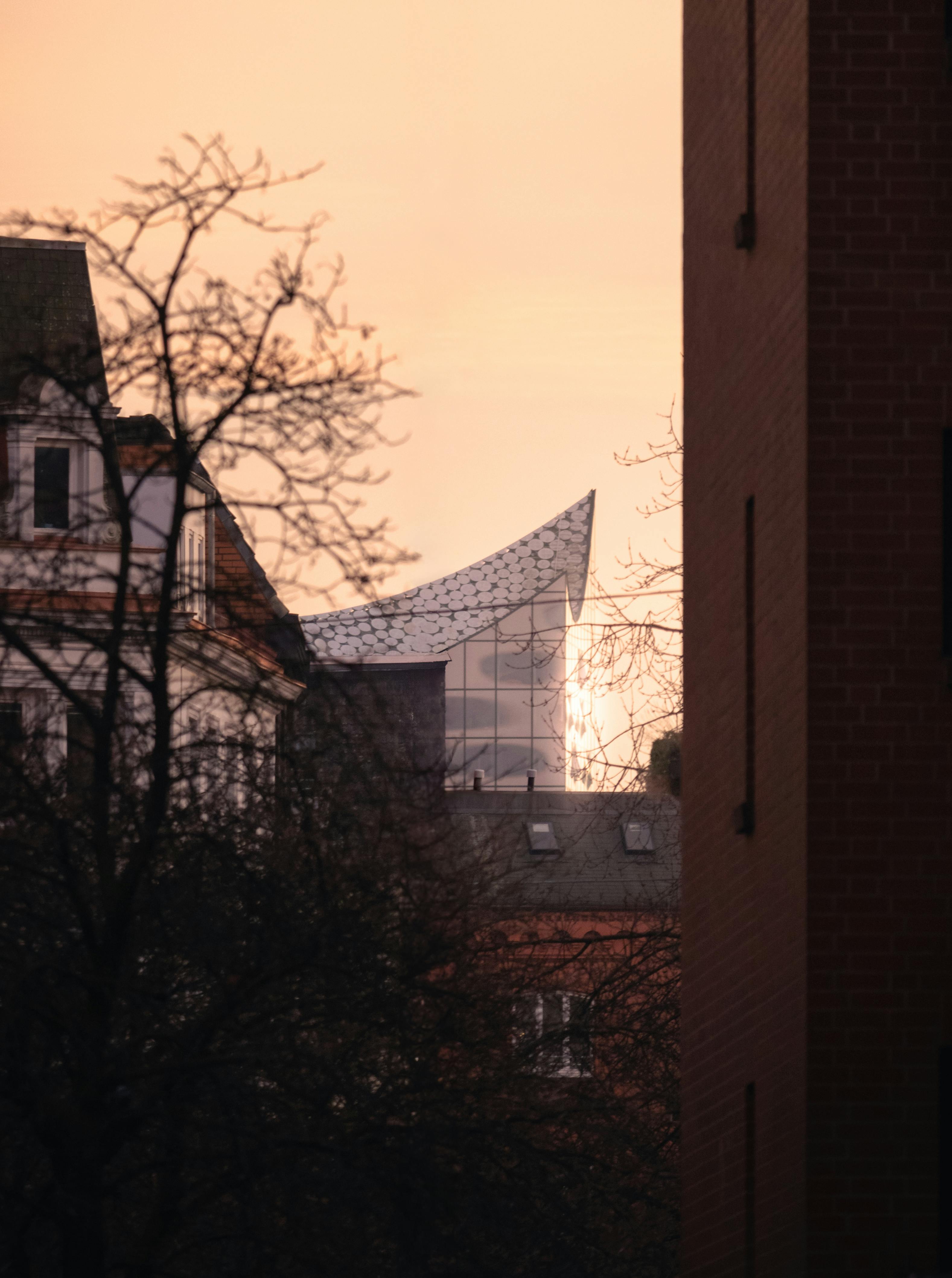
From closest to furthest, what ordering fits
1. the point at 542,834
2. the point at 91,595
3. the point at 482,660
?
the point at 91,595, the point at 542,834, the point at 482,660

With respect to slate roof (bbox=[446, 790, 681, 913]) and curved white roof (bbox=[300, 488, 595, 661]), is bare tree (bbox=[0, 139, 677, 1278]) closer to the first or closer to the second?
slate roof (bbox=[446, 790, 681, 913])

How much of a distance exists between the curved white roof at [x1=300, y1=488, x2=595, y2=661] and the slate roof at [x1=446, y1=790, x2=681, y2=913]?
51.1 meters

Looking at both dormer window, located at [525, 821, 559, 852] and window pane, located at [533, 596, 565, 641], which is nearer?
dormer window, located at [525, 821, 559, 852]

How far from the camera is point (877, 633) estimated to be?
31.5 feet

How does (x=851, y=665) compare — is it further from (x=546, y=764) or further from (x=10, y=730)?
(x=546, y=764)

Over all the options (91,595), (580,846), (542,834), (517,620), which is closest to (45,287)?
(91,595)

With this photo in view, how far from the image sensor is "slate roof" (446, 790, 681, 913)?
73.3 ft

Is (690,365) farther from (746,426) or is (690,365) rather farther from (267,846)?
(267,846)

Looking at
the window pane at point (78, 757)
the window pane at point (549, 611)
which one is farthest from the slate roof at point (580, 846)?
the window pane at point (549, 611)

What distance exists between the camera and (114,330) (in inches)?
396

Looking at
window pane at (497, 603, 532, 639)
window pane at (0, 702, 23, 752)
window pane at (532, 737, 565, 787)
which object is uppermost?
window pane at (497, 603, 532, 639)

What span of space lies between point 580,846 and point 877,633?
40377mm

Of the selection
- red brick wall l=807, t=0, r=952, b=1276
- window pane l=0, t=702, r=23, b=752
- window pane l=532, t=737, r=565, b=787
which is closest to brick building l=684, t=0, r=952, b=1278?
red brick wall l=807, t=0, r=952, b=1276

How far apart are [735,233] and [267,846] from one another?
463cm
